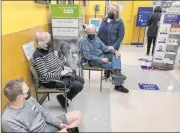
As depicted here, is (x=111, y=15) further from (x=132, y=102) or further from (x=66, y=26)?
(x=132, y=102)

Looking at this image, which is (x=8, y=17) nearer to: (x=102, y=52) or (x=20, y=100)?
(x=20, y=100)

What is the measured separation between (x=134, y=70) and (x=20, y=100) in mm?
3056

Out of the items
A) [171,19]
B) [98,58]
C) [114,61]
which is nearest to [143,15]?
[171,19]

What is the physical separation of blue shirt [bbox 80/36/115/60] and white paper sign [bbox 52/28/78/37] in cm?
18

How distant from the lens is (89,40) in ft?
9.56

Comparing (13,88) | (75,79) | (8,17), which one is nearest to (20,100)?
(13,88)

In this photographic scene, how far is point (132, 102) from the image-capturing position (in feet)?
7.97

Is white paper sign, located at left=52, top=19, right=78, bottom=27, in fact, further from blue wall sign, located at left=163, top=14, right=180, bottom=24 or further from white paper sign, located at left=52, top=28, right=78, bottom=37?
blue wall sign, located at left=163, top=14, right=180, bottom=24

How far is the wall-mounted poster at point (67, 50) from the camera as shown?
2787 mm

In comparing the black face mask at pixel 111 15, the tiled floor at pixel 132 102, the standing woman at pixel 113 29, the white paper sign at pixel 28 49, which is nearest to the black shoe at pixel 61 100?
the tiled floor at pixel 132 102

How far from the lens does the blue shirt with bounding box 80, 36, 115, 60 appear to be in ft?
9.32

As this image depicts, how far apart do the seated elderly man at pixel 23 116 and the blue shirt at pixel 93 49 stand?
4.66 feet

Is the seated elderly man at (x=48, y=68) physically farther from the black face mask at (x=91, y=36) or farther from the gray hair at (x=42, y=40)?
the black face mask at (x=91, y=36)

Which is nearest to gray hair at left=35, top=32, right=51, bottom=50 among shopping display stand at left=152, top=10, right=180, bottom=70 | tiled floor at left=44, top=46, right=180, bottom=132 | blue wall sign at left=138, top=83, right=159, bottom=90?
tiled floor at left=44, top=46, right=180, bottom=132
